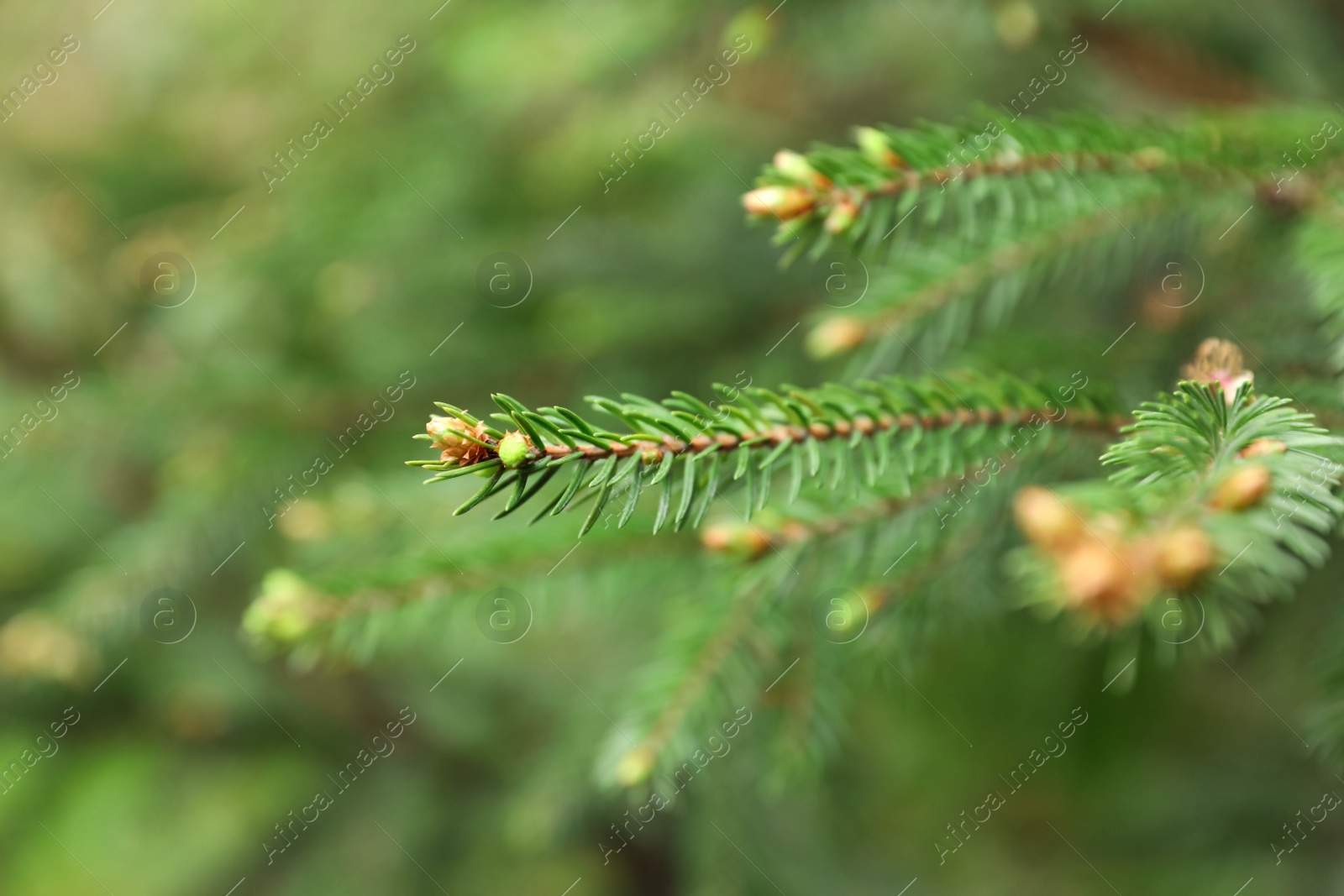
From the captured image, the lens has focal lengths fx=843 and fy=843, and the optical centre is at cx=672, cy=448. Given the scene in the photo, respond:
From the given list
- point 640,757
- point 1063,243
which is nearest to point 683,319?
point 1063,243

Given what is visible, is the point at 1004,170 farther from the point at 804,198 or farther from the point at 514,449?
the point at 514,449

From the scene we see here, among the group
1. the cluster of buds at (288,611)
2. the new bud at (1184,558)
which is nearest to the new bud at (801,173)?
the new bud at (1184,558)

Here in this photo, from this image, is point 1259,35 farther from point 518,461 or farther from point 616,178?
point 518,461

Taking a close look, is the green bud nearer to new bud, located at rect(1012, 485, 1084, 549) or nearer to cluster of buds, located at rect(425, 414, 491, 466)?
cluster of buds, located at rect(425, 414, 491, 466)

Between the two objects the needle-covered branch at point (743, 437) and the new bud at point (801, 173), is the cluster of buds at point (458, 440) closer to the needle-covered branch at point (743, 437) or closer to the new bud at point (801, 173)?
the needle-covered branch at point (743, 437)

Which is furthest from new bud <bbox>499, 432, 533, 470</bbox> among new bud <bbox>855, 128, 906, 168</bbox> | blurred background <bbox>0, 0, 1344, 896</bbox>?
blurred background <bbox>0, 0, 1344, 896</bbox>
